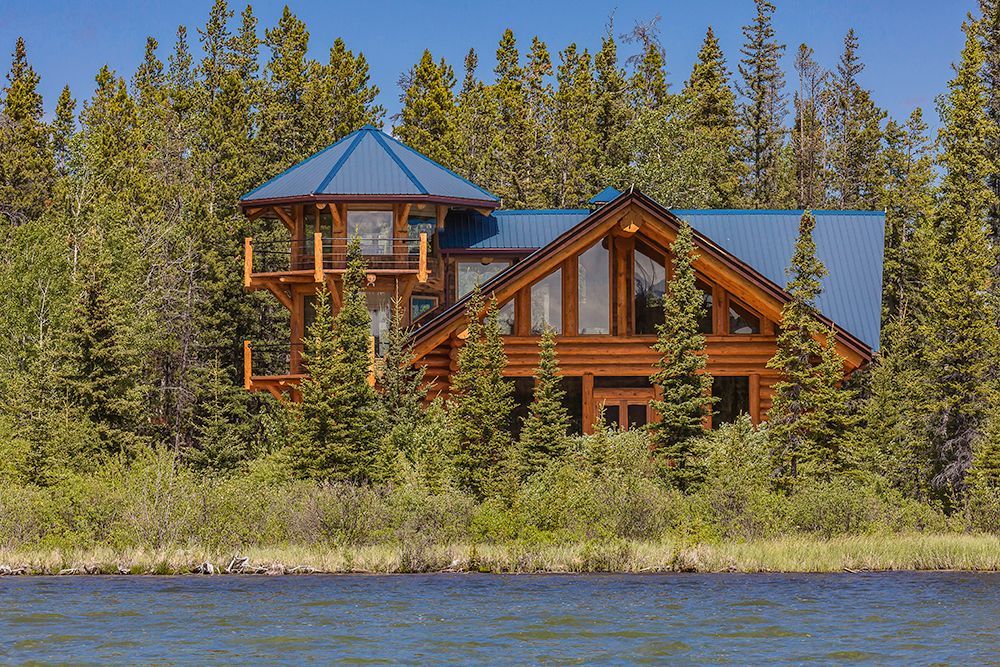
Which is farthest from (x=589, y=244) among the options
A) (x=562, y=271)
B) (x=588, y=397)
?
(x=588, y=397)

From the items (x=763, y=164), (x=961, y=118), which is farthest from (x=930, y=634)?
(x=763, y=164)

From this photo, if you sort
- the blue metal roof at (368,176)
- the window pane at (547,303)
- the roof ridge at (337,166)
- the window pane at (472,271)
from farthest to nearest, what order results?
the window pane at (472,271)
the blue metal roof at (368,176)
the roof ridge at (337,166)
the window pane at (547,303)

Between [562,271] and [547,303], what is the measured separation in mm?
972

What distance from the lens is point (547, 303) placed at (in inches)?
1746

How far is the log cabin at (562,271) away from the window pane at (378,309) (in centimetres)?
4

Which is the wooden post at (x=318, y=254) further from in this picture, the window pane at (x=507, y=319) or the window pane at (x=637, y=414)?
the window pane at (x=637, y=414)

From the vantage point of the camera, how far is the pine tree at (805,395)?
125 ft

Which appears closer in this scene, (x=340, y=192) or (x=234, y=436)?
(x=340, y=192)

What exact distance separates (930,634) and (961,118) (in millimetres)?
23903

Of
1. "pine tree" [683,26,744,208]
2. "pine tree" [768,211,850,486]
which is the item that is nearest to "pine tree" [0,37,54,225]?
"pine tree" [683,26,744,208]

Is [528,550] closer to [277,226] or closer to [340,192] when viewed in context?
[340,192]

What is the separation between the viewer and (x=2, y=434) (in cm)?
4194

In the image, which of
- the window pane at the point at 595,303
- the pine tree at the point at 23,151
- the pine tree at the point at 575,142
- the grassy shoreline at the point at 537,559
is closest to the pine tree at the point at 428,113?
the pine tree at the point at 575,142

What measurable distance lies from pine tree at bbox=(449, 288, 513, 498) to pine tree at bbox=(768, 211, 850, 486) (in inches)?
246
